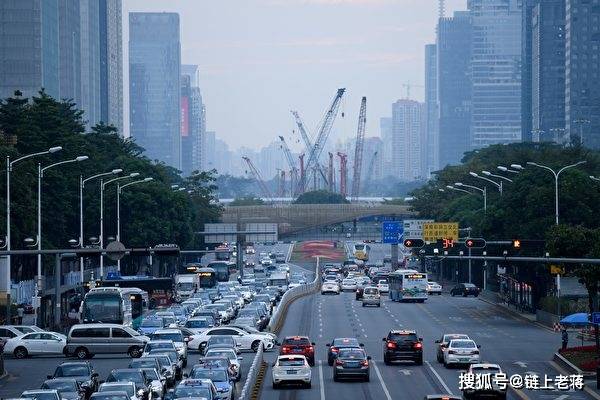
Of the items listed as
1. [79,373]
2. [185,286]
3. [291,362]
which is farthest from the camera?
[185,286]

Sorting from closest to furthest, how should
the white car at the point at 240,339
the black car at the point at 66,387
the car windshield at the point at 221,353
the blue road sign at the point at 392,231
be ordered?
the black car at the point at 66,387 → the car windshield at the point at 221,353 → the white car at the point at 240,339 → the blue road sign at the point at 392,231

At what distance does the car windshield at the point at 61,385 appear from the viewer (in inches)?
1828

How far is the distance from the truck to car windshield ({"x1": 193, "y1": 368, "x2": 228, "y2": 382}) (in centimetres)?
8047

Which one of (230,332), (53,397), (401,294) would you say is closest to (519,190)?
(401,294)

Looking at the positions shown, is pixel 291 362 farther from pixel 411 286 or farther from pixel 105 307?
pixel 411 286

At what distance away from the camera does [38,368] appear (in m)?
66.3

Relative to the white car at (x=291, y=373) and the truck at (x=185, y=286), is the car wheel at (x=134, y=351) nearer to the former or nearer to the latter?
the white car at (x=291, y=373)

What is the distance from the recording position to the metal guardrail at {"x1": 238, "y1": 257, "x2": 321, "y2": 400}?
48.1m

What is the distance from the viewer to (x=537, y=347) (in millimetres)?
77500

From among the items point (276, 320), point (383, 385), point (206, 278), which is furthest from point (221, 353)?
point (206, 278)

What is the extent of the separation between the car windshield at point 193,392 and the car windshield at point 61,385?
15.4 ft

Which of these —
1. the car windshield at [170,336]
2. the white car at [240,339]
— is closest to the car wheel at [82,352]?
the car windshield at [170,336]

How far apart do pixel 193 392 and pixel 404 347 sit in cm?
2396

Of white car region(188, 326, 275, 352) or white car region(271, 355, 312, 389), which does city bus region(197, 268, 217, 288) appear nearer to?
white car region(188, 326, 275, 352)
